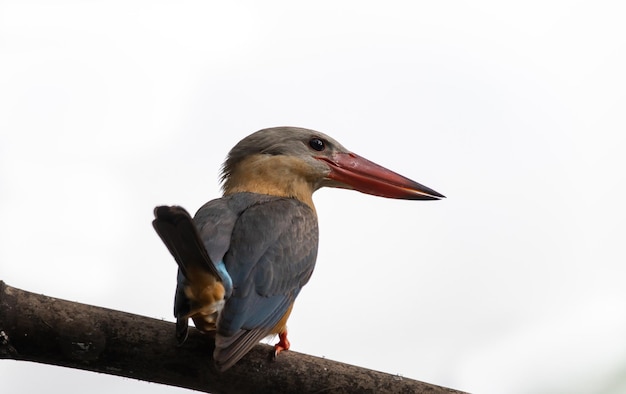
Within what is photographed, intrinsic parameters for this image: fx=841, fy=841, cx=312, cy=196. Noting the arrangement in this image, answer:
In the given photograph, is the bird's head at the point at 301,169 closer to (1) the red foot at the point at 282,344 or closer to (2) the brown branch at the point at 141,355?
(1) the red foot at the point at 282,344

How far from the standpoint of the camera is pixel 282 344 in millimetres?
3619

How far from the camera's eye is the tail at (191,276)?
315 centimetres

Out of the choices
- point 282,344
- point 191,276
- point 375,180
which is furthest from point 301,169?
point 191,276

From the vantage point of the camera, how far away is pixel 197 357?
3.16 meters

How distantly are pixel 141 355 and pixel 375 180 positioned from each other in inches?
104

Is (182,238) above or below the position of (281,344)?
above

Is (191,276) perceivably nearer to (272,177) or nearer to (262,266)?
(262,266)

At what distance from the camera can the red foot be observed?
332 centimetres


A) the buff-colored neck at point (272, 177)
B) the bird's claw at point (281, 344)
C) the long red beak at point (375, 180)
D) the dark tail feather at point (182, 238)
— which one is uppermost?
the long red beak at point (375, 180)

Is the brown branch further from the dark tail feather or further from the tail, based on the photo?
the dark tail feather

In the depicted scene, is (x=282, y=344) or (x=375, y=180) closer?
(x=282, y=344)

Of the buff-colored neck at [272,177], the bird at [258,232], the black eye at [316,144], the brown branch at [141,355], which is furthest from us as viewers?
the black eye at [316,144]

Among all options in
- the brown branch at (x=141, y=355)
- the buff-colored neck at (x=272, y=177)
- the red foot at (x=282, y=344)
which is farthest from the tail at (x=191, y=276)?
the buff-colored neck at (x=272, y=177)

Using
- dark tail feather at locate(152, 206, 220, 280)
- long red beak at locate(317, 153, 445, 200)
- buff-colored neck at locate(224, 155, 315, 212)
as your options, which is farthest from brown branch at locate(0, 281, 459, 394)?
long red beak at locate(317, 153, 445, 200)
